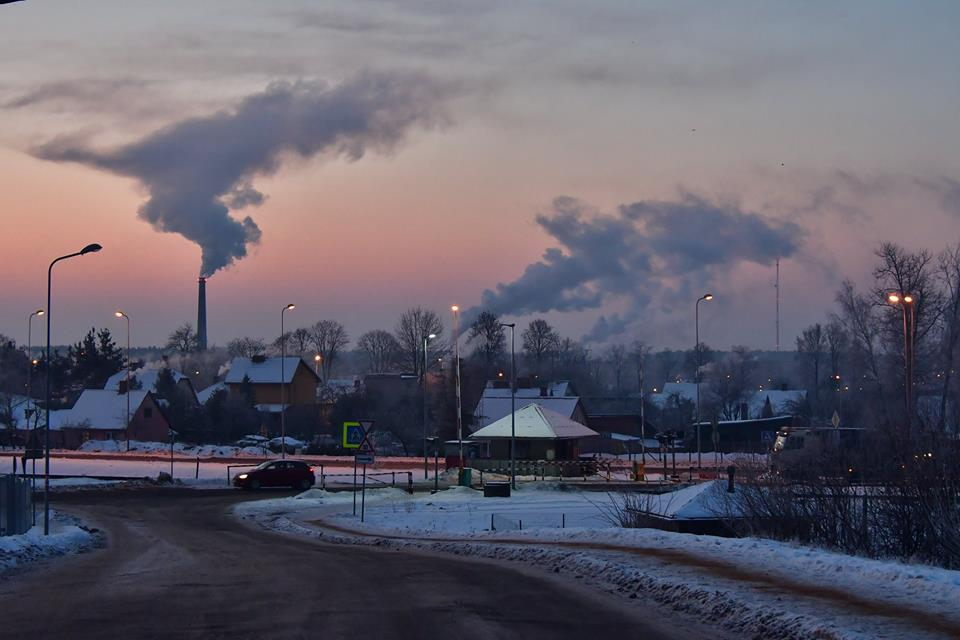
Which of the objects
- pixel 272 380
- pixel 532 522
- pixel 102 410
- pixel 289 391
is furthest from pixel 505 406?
pixel 532 522

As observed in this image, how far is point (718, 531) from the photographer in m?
30.2

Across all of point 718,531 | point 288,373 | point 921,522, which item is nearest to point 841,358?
point 288,373

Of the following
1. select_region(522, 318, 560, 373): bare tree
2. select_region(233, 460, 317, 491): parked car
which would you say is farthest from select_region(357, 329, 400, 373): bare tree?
select_region(233, 460, 317, 491): parked car

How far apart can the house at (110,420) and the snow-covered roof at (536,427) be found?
43054mm

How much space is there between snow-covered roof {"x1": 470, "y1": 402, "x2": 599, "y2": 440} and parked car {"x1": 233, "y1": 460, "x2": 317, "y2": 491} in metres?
15.4

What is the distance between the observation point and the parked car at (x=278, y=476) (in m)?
54.3

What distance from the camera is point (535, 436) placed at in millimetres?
68062

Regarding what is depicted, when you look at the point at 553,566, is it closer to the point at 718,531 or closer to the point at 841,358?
the point at 718,531

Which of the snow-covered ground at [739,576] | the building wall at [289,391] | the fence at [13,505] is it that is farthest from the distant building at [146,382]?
the snow-covered ground at [739,576]

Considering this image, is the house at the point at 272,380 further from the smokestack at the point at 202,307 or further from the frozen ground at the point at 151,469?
the frozen ground at the point at 151,469

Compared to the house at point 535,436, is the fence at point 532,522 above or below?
below

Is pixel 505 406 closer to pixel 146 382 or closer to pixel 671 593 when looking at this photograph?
pixel 146 382

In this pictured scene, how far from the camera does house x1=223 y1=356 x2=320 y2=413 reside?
4619 inches

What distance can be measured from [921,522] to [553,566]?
22.2 ft
